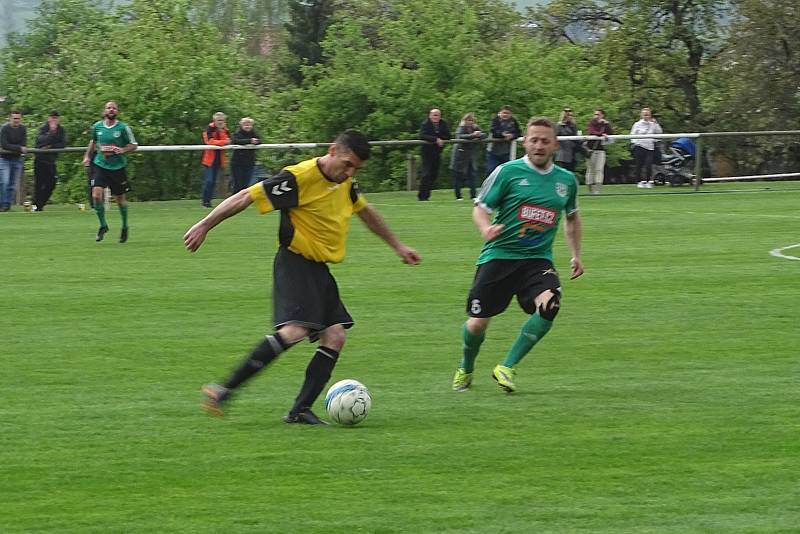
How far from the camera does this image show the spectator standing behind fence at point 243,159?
2961cm

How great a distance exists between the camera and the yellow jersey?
8.21 meters

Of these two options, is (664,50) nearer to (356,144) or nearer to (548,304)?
(548,304)

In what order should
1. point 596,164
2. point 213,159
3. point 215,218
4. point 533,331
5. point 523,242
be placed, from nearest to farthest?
point 215,218, point 523,242, point 533,331, point 213,159, point 596,164

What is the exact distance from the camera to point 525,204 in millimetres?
9336

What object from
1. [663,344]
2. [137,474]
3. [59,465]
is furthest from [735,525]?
[663,344]

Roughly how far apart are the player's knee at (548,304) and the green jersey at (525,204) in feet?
1.02

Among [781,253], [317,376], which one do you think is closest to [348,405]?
[317,376]

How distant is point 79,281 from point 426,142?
14945mm

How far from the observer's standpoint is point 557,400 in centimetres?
917

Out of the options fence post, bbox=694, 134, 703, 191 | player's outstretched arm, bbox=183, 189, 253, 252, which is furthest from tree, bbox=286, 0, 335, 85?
player's outstretched arm, bbox=183, 189, 253, 252

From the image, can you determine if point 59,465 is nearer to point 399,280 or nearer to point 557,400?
point 557,400

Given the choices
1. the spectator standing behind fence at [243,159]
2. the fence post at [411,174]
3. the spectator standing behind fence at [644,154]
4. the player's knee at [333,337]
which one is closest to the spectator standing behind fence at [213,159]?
the spectator standing behind fence at [243,159]

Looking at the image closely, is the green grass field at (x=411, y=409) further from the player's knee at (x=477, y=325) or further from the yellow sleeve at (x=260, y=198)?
the yellow sleeve at (x=260, y=198)

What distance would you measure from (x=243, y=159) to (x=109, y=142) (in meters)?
8.98
